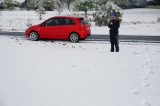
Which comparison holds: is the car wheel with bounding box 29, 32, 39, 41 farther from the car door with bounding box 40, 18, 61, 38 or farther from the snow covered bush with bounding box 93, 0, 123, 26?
the snow covered bush with bounding box 93, 0, 123, 26

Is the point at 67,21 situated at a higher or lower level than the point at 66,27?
higher

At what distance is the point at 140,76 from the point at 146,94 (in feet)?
5.45

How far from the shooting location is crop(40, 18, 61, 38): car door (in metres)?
17.2

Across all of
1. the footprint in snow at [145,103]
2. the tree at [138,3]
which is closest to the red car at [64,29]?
the footprint in snow at [145,103]

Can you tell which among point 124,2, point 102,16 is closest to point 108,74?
point 102,16

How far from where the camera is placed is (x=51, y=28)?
56.8 ft

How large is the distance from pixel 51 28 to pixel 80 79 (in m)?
9.84

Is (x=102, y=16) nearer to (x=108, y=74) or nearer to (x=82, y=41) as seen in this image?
(x=82, y=41)

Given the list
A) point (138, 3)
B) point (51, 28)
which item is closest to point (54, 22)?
point (51, 28)

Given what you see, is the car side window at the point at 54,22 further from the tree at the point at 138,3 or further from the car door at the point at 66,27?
the tree at the point at 138,3

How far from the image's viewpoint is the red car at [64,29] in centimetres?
1675

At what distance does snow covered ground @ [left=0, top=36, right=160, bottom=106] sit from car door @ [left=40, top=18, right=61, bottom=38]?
5.52 metres

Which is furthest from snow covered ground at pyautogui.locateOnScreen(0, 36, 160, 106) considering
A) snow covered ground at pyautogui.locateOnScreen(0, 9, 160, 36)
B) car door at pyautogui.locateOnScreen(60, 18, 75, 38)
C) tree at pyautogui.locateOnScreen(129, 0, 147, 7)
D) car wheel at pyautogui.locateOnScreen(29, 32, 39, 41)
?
tree at pyautogui.locateOnScreen(129, 0, 147, 7)

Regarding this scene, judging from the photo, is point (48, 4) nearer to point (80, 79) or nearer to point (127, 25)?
point (127, 25)
